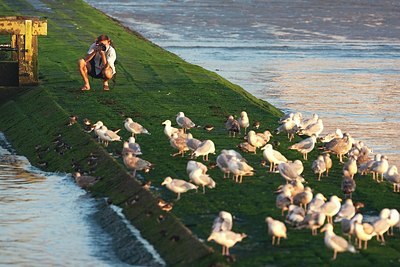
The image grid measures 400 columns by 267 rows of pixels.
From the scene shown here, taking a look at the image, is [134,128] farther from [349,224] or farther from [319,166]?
[349,224]

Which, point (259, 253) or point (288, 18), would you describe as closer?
point (259, 253)

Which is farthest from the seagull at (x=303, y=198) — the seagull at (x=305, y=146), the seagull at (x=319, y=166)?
the seagull at (x=305, y=146)

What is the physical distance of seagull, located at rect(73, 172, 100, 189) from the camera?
81.3 ft

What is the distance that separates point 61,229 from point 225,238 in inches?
181

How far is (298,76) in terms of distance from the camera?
150 feet

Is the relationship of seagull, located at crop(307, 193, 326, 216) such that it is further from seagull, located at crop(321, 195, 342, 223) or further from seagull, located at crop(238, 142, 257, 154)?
seagull, located at crop(238, 142, 257, 154)

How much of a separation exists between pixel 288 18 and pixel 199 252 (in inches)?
2043

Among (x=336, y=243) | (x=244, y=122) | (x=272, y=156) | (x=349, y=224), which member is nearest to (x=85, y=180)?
(x=272, y=156)

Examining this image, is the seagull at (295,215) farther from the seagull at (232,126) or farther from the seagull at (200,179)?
the seagull at (232,126)

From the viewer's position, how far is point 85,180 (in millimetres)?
24781

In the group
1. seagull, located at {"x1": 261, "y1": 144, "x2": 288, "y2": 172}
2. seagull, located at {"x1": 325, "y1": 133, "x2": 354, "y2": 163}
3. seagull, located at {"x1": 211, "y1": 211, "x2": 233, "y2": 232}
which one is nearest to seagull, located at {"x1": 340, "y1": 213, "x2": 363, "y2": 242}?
seagull, located at {"x1": 211, "y1": 211, "x2": 233, "y2": 232}

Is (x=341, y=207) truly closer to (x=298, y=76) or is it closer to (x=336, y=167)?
(x=336, y=167)

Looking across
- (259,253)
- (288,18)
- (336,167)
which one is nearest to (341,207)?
(259,253)

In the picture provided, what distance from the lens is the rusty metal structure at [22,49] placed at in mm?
35094
